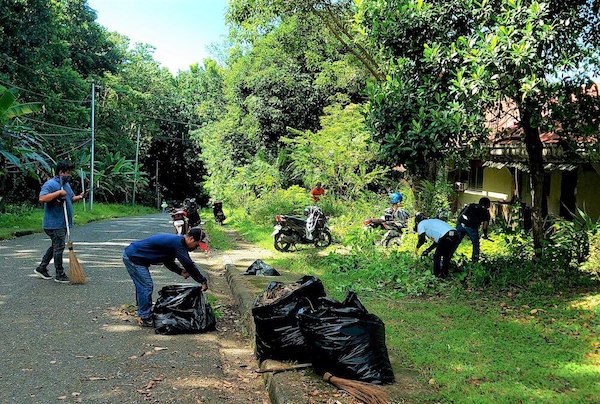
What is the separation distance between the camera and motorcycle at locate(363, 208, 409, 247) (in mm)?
13406

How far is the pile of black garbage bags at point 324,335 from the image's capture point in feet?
14.3

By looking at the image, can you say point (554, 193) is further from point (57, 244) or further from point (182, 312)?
point (57, 244)

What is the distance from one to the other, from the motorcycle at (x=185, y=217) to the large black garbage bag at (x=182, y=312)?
7983 mm

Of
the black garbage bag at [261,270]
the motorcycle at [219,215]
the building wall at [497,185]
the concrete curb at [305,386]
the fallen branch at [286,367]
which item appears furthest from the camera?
the motorcycle at [219,215]

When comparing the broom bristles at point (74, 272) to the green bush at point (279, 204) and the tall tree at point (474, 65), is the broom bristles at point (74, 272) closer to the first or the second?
the tall tree at point (474, 65)

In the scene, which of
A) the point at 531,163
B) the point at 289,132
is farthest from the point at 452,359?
the point at 289,132

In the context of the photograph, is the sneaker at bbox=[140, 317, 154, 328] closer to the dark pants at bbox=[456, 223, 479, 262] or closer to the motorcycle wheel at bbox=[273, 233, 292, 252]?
the dark pants at bbox=[456, 223, 479, 262]

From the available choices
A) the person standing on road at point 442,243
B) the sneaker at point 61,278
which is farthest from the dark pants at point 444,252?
the sneaker at point 61,278

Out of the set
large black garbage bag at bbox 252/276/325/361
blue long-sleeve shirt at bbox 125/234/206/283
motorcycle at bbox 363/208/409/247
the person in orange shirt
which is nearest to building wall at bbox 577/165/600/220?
motorcycle at bbox 363/208/409/247

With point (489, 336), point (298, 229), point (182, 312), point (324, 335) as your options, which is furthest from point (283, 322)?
point (298, 229)

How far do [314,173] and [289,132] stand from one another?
4178 millimetres

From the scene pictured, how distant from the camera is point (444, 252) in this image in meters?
8.70

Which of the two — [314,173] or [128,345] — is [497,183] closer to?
[314,173]

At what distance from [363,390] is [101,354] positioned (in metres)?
2.81
